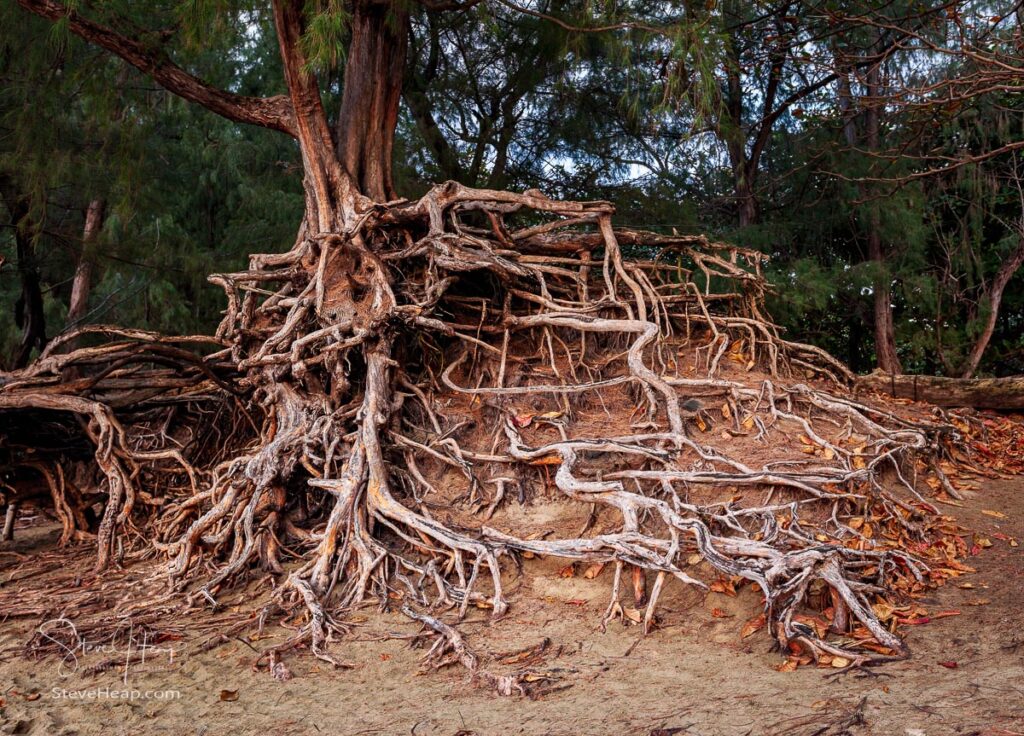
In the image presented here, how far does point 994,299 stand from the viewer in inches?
395

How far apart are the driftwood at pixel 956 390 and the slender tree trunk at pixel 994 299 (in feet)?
8.11

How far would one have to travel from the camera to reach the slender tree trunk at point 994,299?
9969 mm

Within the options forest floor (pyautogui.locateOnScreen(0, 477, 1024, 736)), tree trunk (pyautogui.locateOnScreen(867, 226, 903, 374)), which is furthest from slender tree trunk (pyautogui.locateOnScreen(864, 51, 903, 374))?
forest floor (pyautogui.locateOnScreen(0, 477, 1024, 736))

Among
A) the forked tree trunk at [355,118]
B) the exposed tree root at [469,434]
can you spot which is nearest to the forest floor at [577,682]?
the exposed tree root at [469,434]

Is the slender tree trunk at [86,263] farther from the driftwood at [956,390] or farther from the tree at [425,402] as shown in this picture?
the driftwood at [956,390]

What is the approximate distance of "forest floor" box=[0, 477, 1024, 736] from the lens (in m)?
3.18

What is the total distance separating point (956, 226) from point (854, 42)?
3.14 m

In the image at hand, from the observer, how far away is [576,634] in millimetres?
4258

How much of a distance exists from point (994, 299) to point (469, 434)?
710 cm

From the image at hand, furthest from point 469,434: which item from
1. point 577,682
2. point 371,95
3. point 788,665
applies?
point 371,95

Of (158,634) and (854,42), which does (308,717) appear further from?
(854,42)

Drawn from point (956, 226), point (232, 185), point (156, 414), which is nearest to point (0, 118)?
point (156, 414)

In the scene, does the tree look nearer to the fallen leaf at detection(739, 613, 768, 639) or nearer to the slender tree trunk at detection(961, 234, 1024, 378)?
the fallen leaf at detection(739, 613, 768, 639)

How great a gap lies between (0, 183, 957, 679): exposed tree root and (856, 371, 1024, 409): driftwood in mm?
582
